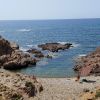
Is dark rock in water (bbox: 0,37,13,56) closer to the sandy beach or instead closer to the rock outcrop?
the sandy beach

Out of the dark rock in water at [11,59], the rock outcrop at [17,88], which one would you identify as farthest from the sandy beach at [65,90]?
the dark rock in water at [11,59]

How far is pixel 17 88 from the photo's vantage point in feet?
124

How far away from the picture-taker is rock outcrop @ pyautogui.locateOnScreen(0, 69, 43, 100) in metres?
35.2

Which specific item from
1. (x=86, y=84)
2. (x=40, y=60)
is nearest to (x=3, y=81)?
(x=86, y=84)

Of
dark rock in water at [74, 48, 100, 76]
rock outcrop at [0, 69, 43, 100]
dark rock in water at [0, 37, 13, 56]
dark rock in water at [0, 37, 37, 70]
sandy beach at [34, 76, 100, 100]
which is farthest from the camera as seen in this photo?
dark rock in water at [0, 37, 13, 56]

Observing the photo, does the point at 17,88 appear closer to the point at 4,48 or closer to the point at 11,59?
the point at 11,59

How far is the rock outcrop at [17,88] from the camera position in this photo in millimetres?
35250

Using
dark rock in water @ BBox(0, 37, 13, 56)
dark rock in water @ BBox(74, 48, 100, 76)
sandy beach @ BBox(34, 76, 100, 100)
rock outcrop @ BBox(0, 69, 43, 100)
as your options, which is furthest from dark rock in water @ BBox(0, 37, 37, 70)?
rock outcrop @ BBox(0, 69, 43, 100)

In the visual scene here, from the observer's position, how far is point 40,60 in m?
75.7

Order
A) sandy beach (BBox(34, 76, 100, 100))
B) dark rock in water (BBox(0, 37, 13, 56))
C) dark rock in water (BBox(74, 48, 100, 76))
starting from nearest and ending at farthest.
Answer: sandy beach (BBox(34, 76, 100, 100)) → dark rock in water (BBox(74, 48, 100, 76)) → dark rock in water (BBox(0, 37, 13, 56))

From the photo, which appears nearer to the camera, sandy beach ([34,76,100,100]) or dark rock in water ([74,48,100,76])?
sandy beach ([34,76,100,100])

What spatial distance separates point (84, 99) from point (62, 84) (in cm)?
1027

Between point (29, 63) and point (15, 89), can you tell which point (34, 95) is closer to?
point (15, 89)

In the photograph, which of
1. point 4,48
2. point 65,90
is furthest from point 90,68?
point 4,48
